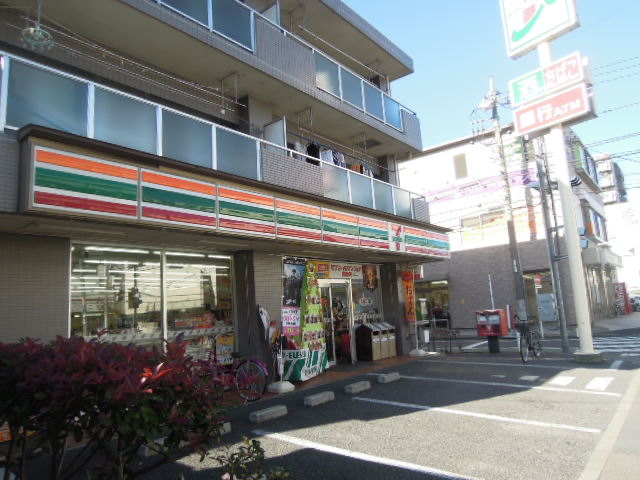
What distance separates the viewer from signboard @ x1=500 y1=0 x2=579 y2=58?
10.9m

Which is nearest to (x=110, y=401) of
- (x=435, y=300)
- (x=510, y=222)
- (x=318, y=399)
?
(x=318, y=399)

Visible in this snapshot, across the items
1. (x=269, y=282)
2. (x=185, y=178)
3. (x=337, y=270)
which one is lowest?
(x=269, y=282)

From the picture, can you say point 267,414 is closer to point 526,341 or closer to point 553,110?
point 526,341

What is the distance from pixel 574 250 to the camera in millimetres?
11344

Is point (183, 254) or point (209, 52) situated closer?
point (209, 52)

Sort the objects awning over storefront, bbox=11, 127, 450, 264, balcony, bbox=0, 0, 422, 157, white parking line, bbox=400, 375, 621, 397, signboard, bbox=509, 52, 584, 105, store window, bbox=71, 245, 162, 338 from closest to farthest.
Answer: awning over storefront, bbox=11, 127, 450, 264 < store window, bbox=71, 245, 162, 338 < balcony, bbox=0, 0, 422, 157 < white parking line, bbox=400, 375, 621, 397 < signboard, bbox=509, 52, 584, 105

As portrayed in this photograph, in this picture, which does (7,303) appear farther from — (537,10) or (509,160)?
(509,160)

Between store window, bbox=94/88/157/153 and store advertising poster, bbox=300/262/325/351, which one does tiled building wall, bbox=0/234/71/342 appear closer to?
store window, bbox=94/88/157/153

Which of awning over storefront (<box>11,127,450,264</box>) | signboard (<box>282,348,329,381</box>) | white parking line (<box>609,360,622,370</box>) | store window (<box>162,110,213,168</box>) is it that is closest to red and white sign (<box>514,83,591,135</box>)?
awning over storefront (<box>11,127,450,264</box>)

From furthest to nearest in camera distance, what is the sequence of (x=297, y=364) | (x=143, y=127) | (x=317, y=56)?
(x=317, y=56)
(x=297, y=364)
(x=143, y=127)

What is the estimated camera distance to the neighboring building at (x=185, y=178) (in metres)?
6.11

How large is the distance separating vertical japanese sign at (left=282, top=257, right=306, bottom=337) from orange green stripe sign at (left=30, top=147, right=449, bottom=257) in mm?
1408

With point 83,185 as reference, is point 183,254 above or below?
below

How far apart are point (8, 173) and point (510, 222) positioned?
16893mm
